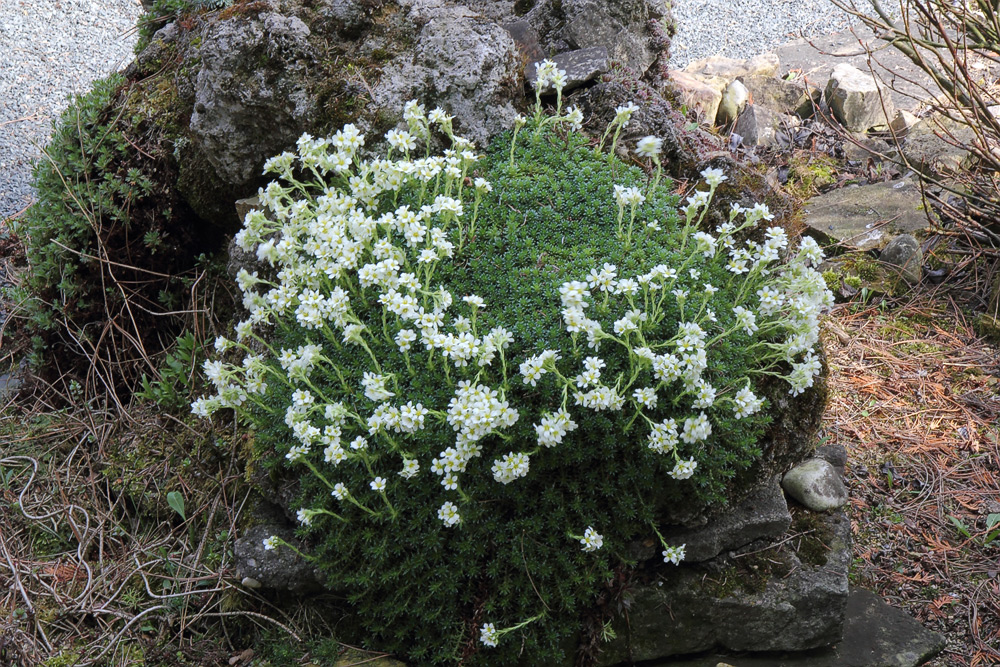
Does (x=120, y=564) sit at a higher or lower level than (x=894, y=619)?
higher

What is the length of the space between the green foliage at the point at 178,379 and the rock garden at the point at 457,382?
0.10ft

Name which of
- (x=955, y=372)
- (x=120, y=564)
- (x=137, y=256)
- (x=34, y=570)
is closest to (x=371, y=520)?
(x=120, y=564)

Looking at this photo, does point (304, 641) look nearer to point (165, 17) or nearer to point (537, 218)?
point (537, 218)

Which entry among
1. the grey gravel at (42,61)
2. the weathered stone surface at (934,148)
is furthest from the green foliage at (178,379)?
the weathered stone surface at (934,148)

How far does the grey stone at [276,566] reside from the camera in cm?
286

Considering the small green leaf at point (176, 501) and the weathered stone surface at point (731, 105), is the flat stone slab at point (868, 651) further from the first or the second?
the weathered stone surface at point (731, 105)

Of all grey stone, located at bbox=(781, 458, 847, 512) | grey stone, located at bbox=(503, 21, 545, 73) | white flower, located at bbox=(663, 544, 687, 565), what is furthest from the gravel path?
grey stone, located at bbox=(781, 458, 847, 512)

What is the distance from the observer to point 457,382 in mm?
2695

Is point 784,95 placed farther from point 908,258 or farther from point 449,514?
point 449,514

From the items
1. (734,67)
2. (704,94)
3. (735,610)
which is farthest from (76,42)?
(735,610)

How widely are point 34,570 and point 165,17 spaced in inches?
130

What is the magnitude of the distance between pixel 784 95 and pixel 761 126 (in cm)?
109

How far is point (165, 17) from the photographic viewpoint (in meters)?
4.73

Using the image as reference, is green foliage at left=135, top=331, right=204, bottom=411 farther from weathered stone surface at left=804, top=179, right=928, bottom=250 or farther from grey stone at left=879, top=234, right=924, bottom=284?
grey stone at left=879, top=234, right=924, bottom=284
